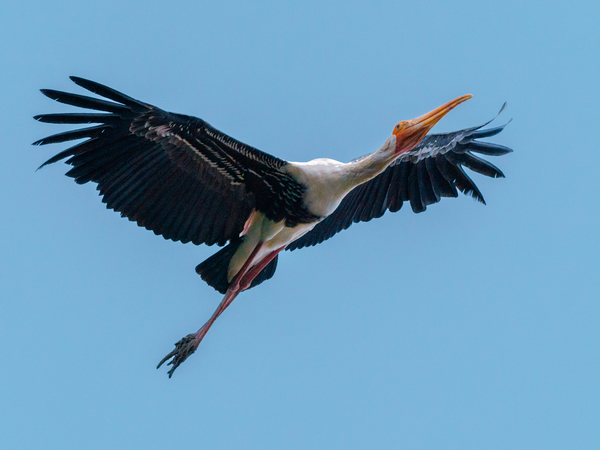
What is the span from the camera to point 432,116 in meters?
9.18

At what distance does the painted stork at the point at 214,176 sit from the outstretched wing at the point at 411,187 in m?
0.05

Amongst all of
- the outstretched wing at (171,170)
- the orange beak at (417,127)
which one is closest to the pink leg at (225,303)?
the outstretched wing at (171,170)

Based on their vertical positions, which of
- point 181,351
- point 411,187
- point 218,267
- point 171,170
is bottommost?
point 181,351

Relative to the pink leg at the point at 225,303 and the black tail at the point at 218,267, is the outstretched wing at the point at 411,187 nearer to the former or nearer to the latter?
the pink leg at the point at 225,303

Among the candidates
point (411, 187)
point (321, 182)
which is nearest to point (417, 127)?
point (321, 182)

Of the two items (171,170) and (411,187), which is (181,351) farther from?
(411,187)

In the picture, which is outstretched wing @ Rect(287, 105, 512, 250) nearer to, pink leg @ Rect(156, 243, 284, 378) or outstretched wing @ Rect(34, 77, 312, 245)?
pink leg @ Rect(156, 243, 284, 378)

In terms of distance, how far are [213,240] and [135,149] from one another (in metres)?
1.33

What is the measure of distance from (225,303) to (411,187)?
261 centimetres

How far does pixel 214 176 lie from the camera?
912 centimetres

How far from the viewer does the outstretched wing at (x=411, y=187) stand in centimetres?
1028

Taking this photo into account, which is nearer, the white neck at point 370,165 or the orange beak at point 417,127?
the orange beak at point 417,127

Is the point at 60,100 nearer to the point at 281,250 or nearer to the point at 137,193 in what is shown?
the point at 137,193

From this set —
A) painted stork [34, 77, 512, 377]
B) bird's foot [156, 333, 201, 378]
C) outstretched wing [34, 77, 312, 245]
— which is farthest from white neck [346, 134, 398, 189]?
bird's foot [156, 333, 201, 378]
